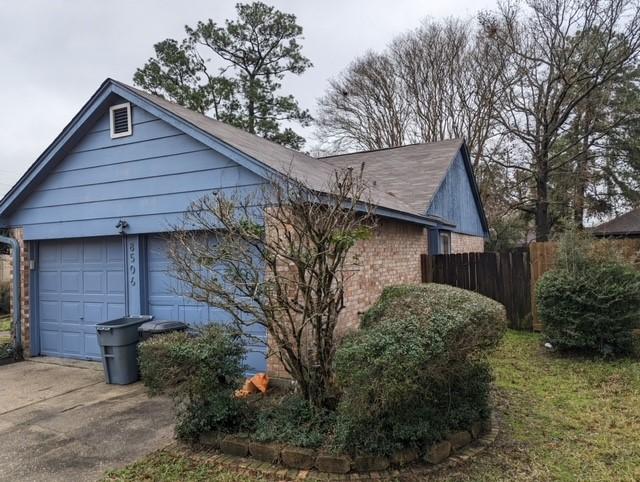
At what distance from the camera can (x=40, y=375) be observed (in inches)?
285

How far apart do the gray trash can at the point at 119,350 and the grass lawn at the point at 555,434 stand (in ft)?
9.05

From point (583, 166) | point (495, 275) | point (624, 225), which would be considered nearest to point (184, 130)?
point (495, 275)

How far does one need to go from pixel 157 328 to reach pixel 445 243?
29.9 feet

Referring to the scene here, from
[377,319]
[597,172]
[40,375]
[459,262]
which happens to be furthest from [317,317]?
[597,172]

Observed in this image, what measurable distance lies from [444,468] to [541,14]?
830 inches

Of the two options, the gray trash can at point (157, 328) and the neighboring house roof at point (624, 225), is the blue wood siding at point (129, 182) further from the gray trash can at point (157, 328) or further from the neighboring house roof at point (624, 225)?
the neighboring house roof at point (624, 225)

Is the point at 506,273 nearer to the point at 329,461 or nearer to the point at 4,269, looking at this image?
the point at 329,461

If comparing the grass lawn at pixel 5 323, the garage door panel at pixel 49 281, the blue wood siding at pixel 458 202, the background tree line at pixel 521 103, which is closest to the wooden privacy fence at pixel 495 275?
the blue wood siding at pixel 458 202

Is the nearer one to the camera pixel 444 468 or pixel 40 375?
pixel 444 468

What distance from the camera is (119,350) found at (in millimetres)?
6469

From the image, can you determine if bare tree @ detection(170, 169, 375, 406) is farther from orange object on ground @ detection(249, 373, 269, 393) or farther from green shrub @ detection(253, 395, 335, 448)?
orange object on ground @ detection(249, 373, 269, 393)

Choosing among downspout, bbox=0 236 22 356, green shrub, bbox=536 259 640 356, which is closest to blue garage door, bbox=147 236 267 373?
downspout, bbox=0 236 22 356

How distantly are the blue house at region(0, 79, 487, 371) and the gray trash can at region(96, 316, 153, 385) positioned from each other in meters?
0.79

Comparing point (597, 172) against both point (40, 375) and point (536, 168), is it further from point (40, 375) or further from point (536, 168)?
point (40, 375)
